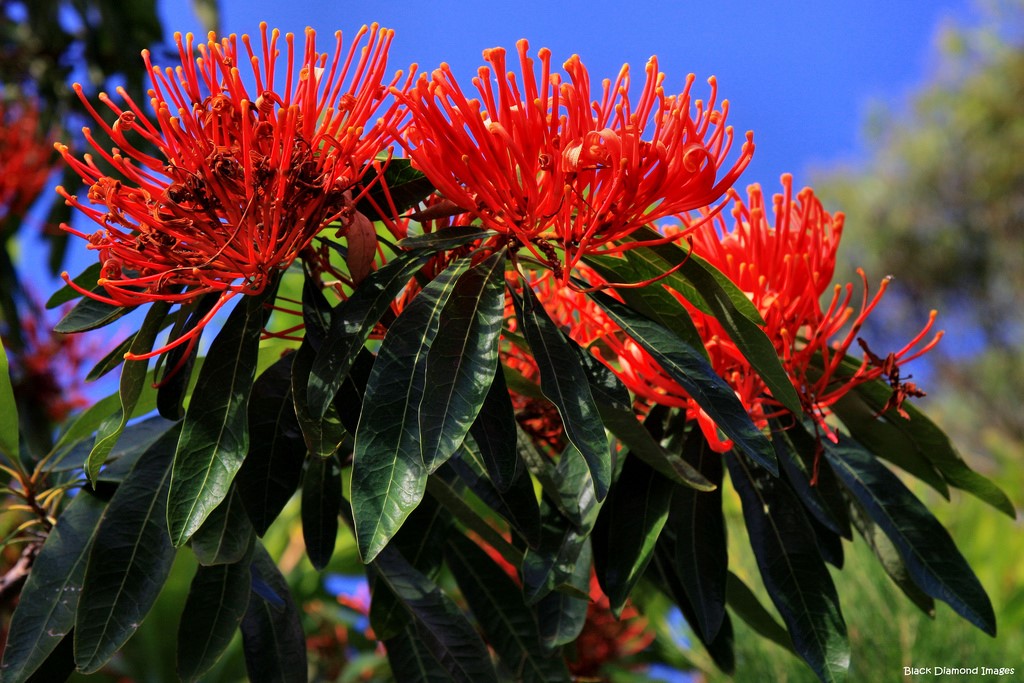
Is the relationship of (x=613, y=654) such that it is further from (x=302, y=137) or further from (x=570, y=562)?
(x=302, y=137)

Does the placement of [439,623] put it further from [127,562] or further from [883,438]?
[883,438]

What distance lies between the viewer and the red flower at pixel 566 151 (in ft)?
3.19

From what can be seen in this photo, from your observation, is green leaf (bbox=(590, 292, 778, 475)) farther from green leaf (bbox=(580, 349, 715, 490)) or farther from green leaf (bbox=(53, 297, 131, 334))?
green leaf (bbox=(53, 297, 131, 334))

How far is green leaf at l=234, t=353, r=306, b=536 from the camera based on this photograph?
3.49ft

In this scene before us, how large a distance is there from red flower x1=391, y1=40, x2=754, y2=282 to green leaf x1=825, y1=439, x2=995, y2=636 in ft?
1.35

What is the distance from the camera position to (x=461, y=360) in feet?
3.22

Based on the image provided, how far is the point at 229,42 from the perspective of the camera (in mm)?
1059

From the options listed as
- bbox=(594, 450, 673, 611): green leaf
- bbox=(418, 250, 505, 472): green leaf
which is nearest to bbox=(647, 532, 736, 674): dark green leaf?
bbox=(594, 450, 673, 611): green leaf

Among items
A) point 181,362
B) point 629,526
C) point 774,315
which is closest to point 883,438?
point 774,315

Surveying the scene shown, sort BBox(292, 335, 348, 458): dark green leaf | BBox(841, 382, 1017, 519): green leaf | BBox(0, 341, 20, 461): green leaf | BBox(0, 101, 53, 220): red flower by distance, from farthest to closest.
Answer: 1. BBox(0, 101, 53, 220): red flower
2. BBox(841, 382, 1017, 519): green leaf
3. BBox(0, 341, 20, 461): green leaf
4. BBox(292, 335, 348, 458): dark green leaf

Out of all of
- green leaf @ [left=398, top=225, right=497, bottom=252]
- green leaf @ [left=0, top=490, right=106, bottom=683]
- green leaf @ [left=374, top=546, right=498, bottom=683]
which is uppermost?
green leaf @ [left=398, top=225, right=497, bottom=252]

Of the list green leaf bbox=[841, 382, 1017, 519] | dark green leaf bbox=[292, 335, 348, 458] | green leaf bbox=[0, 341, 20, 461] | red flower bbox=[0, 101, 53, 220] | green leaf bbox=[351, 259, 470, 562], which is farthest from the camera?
red flower bbox=[0, 101, 53, 220]

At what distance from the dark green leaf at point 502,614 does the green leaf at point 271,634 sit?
21cm

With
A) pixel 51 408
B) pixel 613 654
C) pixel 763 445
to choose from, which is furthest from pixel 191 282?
pixel 51 408
